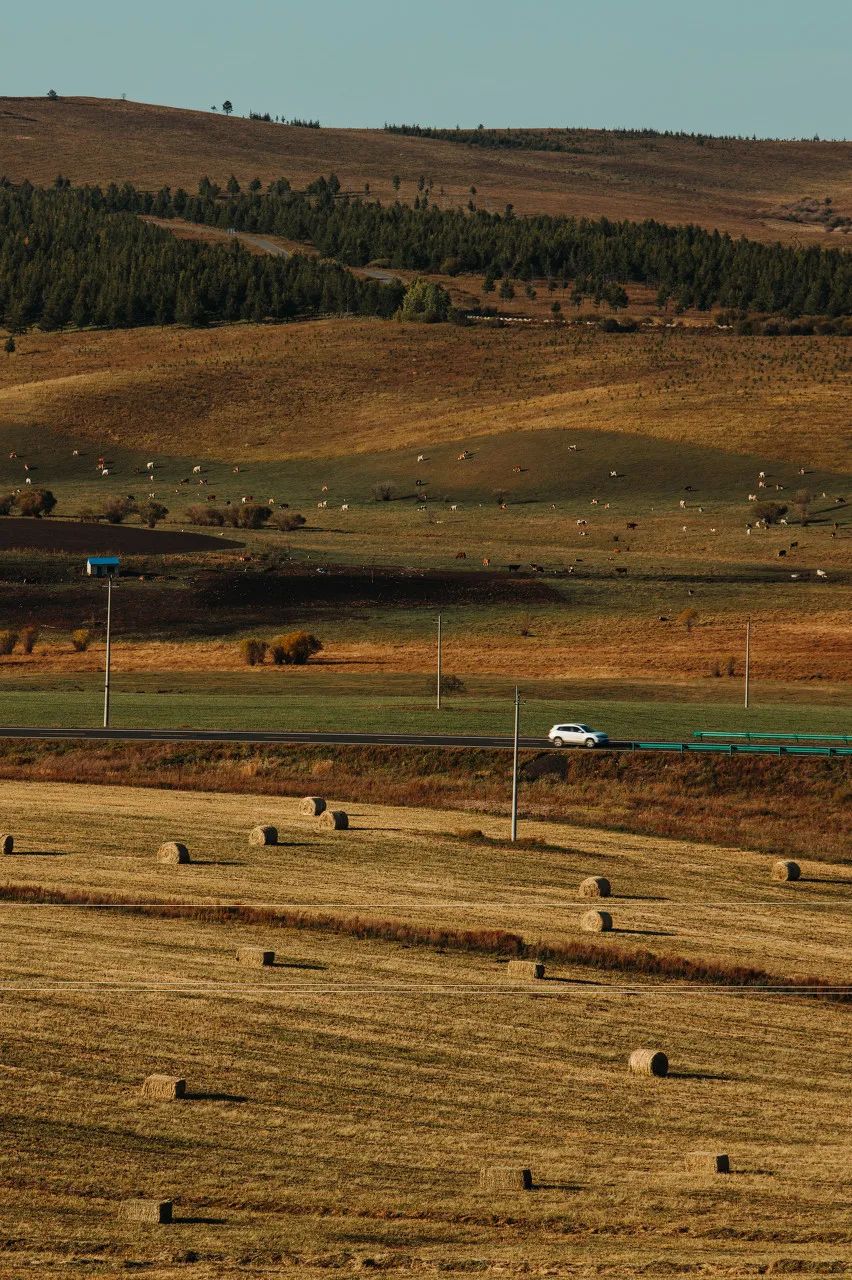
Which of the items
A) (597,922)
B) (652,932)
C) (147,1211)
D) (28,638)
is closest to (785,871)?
(652,932)

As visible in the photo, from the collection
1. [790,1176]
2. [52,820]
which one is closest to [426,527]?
[52,820]

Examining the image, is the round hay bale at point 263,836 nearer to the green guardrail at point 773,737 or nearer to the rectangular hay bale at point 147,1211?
the green guardrail at point 773,737

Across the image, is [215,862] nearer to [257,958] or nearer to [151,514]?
[257,958]

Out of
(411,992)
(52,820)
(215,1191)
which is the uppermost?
(215,1191)

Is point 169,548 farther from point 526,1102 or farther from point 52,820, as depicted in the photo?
point 526,1102

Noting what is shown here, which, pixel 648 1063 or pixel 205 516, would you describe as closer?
pixel 648 1063

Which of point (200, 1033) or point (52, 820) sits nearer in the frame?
point (200, 1033)

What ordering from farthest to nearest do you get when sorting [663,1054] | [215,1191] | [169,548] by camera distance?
[169,548]
[663,1054]
[215,1191]
